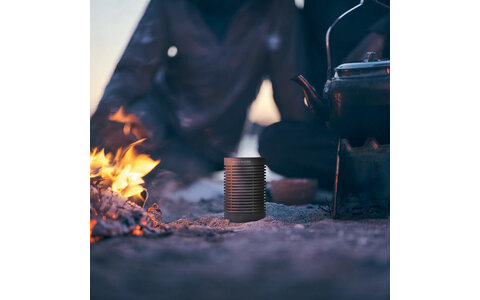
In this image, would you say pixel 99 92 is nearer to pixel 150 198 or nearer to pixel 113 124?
pixel 113 124

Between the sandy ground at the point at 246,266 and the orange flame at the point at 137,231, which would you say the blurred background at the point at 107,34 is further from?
the sandy ground at the point at 246,266

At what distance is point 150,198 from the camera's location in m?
3.64

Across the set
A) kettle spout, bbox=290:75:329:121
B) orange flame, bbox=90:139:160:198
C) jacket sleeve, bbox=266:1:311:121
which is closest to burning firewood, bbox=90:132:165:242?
orange flame, bbox=90:139:160:198

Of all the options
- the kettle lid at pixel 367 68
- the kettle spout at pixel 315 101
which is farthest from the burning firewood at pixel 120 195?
the kettle lid at pixel 367 68

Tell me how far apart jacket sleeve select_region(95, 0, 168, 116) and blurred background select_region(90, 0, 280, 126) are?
7 centimetres

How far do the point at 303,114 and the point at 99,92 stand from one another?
1779 millimetres

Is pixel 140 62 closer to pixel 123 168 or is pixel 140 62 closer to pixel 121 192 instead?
pixel 123 168

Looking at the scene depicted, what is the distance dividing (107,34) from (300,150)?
1918mm

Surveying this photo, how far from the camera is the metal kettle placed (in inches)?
109

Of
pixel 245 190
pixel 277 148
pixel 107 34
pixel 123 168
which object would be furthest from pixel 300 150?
pixel 107 34

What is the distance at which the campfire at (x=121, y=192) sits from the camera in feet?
8.52

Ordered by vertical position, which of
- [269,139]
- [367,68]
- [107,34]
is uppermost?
[107,34]

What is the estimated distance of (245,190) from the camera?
3.28 m

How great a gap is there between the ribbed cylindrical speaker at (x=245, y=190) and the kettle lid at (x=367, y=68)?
975 millimetres
